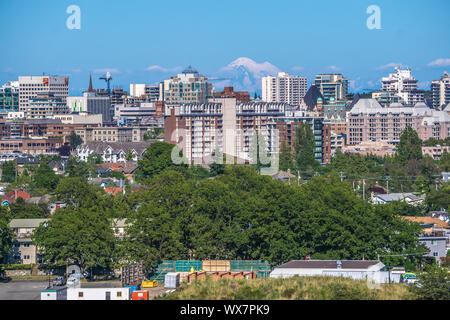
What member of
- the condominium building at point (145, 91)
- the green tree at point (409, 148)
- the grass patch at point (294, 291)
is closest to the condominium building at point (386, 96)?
the condominium building at point (145, 91)

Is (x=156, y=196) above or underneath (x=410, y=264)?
above

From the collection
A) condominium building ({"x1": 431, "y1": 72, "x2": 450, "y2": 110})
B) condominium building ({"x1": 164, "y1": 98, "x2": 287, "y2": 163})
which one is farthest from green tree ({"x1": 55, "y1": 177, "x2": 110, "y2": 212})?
condominium building ({"x1": 431, "y1": 72, "x2": 450, "y2": 110})

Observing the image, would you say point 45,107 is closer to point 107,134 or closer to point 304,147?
point 107,134

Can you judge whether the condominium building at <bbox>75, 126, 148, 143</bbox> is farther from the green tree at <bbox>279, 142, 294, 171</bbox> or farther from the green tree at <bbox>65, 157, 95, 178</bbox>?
the green tree at <bbox>279, 142, 294, 171</bbox>

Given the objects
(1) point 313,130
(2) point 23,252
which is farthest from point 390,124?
(2) point 23,252

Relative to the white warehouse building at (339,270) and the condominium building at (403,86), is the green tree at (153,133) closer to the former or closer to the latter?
the condominium building at (403,86)
